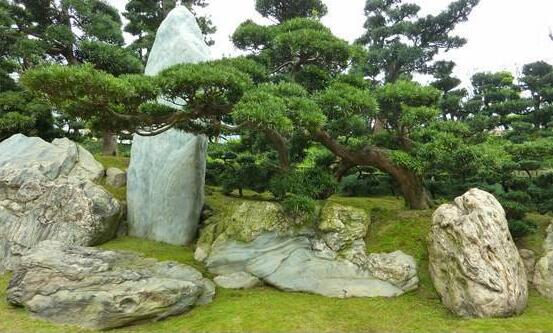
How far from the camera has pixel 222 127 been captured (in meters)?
6.25

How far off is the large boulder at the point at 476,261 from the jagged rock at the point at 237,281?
2562mm

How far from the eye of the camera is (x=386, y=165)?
716 cm

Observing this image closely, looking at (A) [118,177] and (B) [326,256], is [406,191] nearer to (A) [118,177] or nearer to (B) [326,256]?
(B) [326,256]

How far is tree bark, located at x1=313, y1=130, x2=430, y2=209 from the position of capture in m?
7.12

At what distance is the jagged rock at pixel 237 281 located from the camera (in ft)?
19.7

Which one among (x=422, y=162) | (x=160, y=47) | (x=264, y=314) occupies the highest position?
(x=160, y=47)

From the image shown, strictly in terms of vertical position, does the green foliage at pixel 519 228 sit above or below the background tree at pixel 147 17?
below

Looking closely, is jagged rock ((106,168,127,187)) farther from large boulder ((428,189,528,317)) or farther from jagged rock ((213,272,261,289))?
large boulder ((428,189,528,317))

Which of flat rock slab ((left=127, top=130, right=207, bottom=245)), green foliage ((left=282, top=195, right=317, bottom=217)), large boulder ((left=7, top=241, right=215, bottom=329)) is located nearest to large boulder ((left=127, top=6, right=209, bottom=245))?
flat rock slab ((left=127, top=130, right=207, bottom=245))

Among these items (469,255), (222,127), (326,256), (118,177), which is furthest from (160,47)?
(469,255)

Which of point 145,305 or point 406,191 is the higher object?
point 406,191

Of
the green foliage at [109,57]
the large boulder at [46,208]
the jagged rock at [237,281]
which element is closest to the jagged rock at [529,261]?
the jagged rock at [237,281]

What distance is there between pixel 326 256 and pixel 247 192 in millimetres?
5483

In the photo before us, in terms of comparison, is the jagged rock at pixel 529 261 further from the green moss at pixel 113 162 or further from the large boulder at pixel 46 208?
the green moss at pixel 113 162
